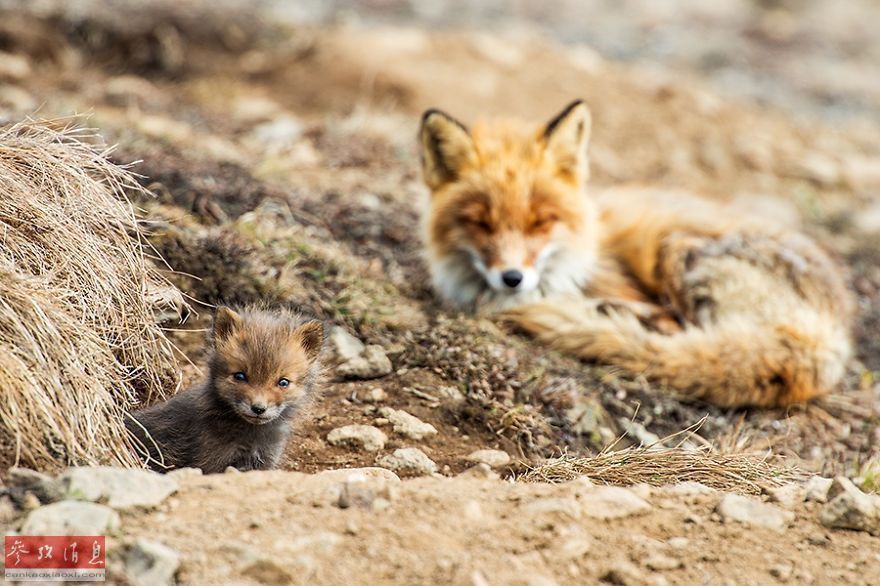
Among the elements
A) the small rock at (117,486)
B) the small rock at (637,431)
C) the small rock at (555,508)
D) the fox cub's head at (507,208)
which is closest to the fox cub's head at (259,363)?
the small rock at (117,486)

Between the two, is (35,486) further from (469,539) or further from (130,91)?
(130,91)

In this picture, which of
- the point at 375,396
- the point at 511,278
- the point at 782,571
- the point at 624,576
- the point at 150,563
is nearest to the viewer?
the point at 150,563

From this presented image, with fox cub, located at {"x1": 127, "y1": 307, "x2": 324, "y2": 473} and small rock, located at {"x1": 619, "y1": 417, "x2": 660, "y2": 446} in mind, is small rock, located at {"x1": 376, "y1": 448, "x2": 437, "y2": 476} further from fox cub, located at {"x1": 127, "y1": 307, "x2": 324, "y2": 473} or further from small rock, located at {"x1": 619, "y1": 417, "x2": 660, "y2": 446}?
small rock, located at {"x1": 619, "y1": 417, "x2": 660, "y2": 446}

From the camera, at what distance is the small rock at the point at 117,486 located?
315cm

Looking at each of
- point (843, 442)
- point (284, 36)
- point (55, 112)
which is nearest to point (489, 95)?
point (284, 36)

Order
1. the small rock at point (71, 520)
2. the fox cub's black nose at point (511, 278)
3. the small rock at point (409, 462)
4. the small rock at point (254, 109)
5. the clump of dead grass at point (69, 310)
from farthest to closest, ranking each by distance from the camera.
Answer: the small rock at point (254, 109)
the fox cub's black nose at point (511, 278)
the small rock at point (409, 462)
the clump of dead grass at point (69, 310)
the small rock at point (71, 520)

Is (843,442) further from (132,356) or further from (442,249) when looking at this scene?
(132,356)

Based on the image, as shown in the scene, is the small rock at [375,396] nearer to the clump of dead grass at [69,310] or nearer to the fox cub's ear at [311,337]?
the fox cub's ear at [311,337]

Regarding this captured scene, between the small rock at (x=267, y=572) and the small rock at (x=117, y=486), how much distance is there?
53 cm

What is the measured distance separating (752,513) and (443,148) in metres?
3.88

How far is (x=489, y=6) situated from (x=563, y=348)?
38.5 feet

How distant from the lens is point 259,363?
4.13m

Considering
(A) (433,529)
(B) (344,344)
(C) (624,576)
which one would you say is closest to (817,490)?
(C) (624,576)

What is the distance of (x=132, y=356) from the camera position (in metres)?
4.36
